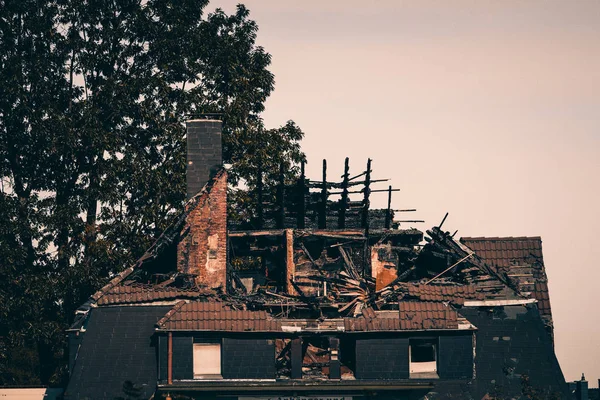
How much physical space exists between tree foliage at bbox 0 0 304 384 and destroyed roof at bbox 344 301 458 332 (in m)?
13.6

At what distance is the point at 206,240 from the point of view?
46.5 meters

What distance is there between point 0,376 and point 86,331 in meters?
13.9

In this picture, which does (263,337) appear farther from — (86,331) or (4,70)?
(4,70)

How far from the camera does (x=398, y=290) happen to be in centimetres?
4553

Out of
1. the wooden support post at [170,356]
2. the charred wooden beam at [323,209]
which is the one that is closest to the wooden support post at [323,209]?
the charred wooden beam at [323,209]

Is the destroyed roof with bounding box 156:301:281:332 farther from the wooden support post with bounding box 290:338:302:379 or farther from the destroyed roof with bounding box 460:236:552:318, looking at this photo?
the destroyed roof with bounding box 460:236:552:318

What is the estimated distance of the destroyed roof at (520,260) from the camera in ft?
157

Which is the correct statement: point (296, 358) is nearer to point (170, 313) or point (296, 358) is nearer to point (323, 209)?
point (170, 313)

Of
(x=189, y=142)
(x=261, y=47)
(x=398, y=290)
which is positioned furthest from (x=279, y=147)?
(x=398, y=290)

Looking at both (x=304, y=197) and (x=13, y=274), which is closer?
(x=304, y=197)

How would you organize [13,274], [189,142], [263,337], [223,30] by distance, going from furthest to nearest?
[223,30] < [13,274] < [189,142] < [263,337]

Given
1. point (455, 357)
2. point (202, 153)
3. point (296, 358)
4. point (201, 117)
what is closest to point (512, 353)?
point (455, 357)

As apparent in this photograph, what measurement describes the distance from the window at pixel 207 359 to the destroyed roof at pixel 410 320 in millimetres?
4239

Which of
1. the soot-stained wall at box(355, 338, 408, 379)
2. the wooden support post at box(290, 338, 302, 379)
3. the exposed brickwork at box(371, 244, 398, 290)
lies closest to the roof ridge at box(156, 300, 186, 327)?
the wooden support post at box(290, 338, 302, 379)
